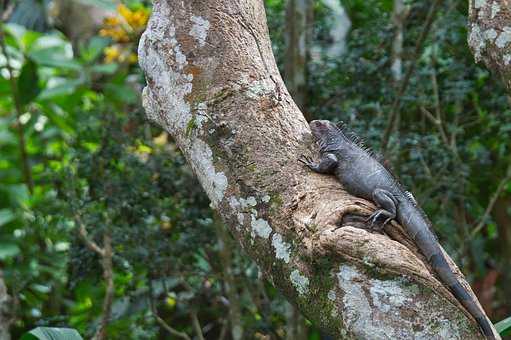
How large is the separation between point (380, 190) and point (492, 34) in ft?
2.46

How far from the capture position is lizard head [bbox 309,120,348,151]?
9.42 ft

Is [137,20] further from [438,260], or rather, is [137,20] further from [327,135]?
[438,260]

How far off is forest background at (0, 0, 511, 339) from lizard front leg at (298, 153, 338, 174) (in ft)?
→ 7.29

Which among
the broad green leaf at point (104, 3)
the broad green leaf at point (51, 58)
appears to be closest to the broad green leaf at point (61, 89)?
the broad green leaf at point (51, 58)

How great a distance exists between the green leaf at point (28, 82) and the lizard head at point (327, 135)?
364 centimetres

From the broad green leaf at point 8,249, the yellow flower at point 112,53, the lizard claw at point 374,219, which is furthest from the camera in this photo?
the yellow flower at point 112,53

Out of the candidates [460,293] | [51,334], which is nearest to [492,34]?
[460,293]

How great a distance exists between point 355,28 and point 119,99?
2.09 metres

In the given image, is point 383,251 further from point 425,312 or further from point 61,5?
point 61,5

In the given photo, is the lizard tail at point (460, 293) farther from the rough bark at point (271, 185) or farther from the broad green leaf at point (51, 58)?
the broad green leaf at point (51, 58)

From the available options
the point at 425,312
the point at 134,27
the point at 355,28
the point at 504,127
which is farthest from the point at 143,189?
the point at 425,312

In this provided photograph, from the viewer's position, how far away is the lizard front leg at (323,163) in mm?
2525

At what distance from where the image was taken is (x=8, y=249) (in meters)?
6.04

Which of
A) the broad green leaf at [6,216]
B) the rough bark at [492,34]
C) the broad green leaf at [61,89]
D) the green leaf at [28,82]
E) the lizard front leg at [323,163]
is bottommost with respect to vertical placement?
the broad green leaf at [6,216]
